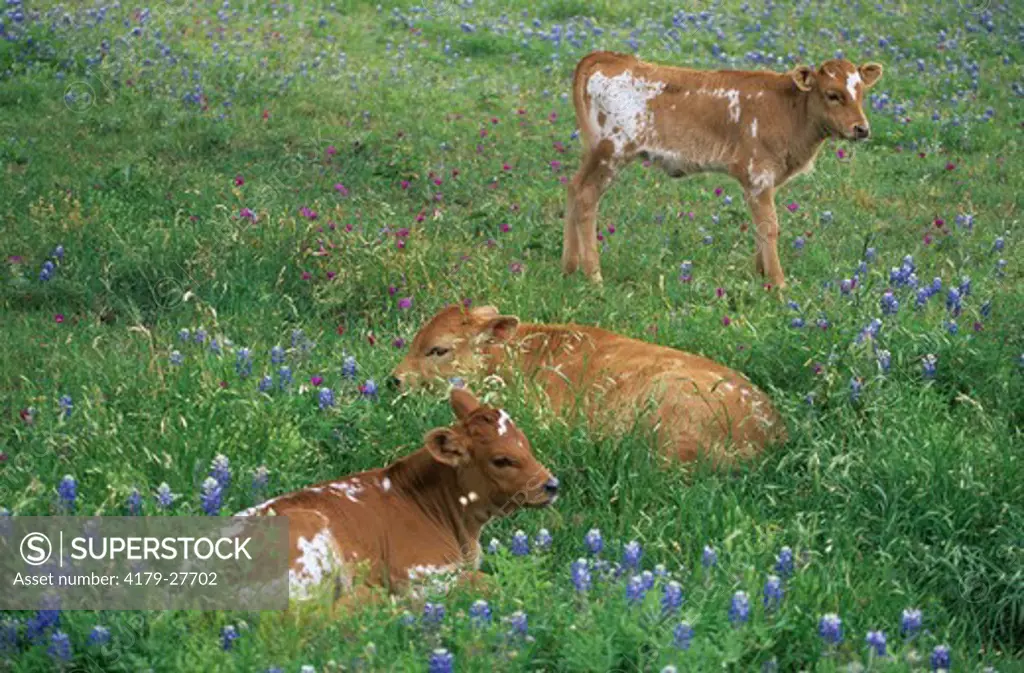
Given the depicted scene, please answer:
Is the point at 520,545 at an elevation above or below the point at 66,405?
above

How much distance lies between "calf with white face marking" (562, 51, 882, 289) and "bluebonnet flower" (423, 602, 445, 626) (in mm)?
5538

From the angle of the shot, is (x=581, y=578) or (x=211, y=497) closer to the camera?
(x=581, y=578)

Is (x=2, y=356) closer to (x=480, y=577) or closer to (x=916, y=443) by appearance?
(x=480, y=577)

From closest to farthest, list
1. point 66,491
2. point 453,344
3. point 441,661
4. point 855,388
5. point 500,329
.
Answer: point 441,661
point 66,491
point 855,388
point 453,344
point 500,329

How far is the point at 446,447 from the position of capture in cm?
586

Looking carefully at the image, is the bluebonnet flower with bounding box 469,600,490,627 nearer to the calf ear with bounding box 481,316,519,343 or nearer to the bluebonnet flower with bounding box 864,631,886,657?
the bluebonnet flower with bounding box 864,631,886,657

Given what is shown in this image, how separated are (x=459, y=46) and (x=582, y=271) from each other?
7.23 meters

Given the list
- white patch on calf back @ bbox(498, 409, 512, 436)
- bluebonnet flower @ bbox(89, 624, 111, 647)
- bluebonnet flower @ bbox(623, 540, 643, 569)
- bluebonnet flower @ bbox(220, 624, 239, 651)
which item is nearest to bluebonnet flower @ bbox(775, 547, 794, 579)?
bluebonnet flower @ bbox(623, 540, 643, 569)

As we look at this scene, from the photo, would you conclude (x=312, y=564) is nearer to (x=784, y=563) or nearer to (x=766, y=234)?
(x=784, y=563)

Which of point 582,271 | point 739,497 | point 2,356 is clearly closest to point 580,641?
point 739,497

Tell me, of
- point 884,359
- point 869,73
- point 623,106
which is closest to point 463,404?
point 884,359

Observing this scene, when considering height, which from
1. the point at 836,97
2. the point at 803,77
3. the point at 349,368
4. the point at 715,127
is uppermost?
the point at 803,77

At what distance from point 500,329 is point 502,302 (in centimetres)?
145

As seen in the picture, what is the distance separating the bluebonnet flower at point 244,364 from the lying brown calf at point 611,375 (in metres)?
0.72
